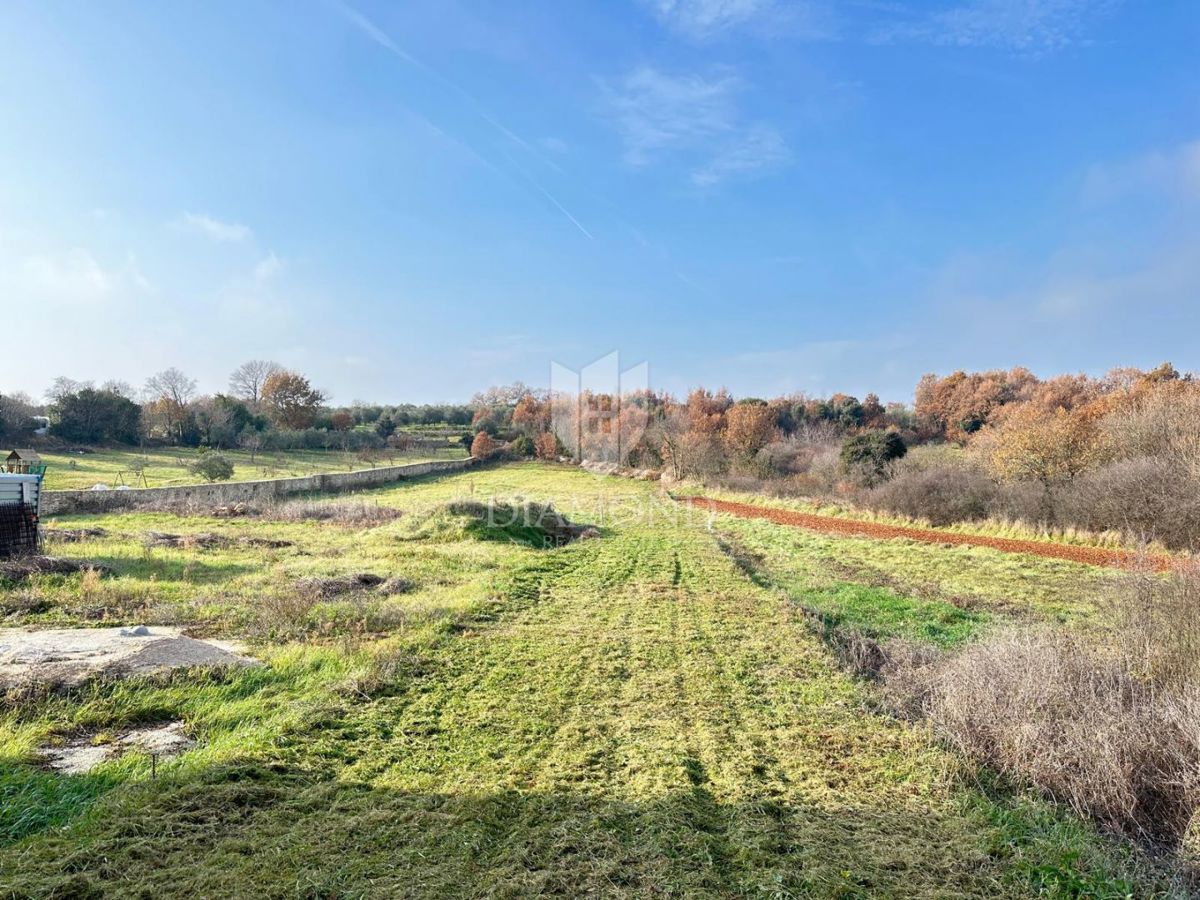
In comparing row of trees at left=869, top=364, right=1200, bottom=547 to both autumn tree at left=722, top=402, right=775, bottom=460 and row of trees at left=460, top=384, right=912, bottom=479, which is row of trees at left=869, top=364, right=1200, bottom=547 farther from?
autumn tree at left=722, top=402, right=775, bottom=460

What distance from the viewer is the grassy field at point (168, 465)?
76.1ft

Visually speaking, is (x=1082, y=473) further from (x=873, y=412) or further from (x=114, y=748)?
(x=873, y=412)

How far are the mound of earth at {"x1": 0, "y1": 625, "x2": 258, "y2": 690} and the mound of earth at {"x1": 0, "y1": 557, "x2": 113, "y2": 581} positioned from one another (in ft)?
9.18

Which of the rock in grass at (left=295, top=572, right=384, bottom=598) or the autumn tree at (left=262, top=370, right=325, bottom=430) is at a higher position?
the autumn tree at (left=262, top=370, right=325, bottom=430)

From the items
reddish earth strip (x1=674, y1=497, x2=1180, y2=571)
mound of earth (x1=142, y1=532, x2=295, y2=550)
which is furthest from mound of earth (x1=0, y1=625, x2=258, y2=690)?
reddish earth strip (x1=674, y1=497, x2=1180, y2=571)

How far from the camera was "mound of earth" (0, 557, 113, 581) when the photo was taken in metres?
8.48

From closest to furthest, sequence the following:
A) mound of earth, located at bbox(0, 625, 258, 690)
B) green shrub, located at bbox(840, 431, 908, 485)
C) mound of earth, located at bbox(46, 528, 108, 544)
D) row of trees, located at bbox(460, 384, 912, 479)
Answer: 1. mound of earth, located at bbox(0, 625, 258, 690)
2. mound of earth, located at bbox(46, 528, 108, 544)
3. green shrub, located at bbox(840, 431, 908, 485)
4. row of trees, located at bbox(460, 384, 912, 479)

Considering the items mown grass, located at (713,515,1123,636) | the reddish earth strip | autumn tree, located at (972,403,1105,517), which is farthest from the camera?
autumn tree, located at (972,403,1105,517)

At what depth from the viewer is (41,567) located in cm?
880

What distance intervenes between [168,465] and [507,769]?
33.8 metres

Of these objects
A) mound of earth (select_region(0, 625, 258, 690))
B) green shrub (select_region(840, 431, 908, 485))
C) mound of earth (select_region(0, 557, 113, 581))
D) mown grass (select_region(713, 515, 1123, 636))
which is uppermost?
green shrub (select_region(840, 431, 908, 485))

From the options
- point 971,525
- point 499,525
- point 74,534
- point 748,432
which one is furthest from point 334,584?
point 748,432

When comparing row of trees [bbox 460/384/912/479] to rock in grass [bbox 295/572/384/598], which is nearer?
rock in grass [bbox 295/572/384/598]

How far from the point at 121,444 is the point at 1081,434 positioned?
4854 centimetres
